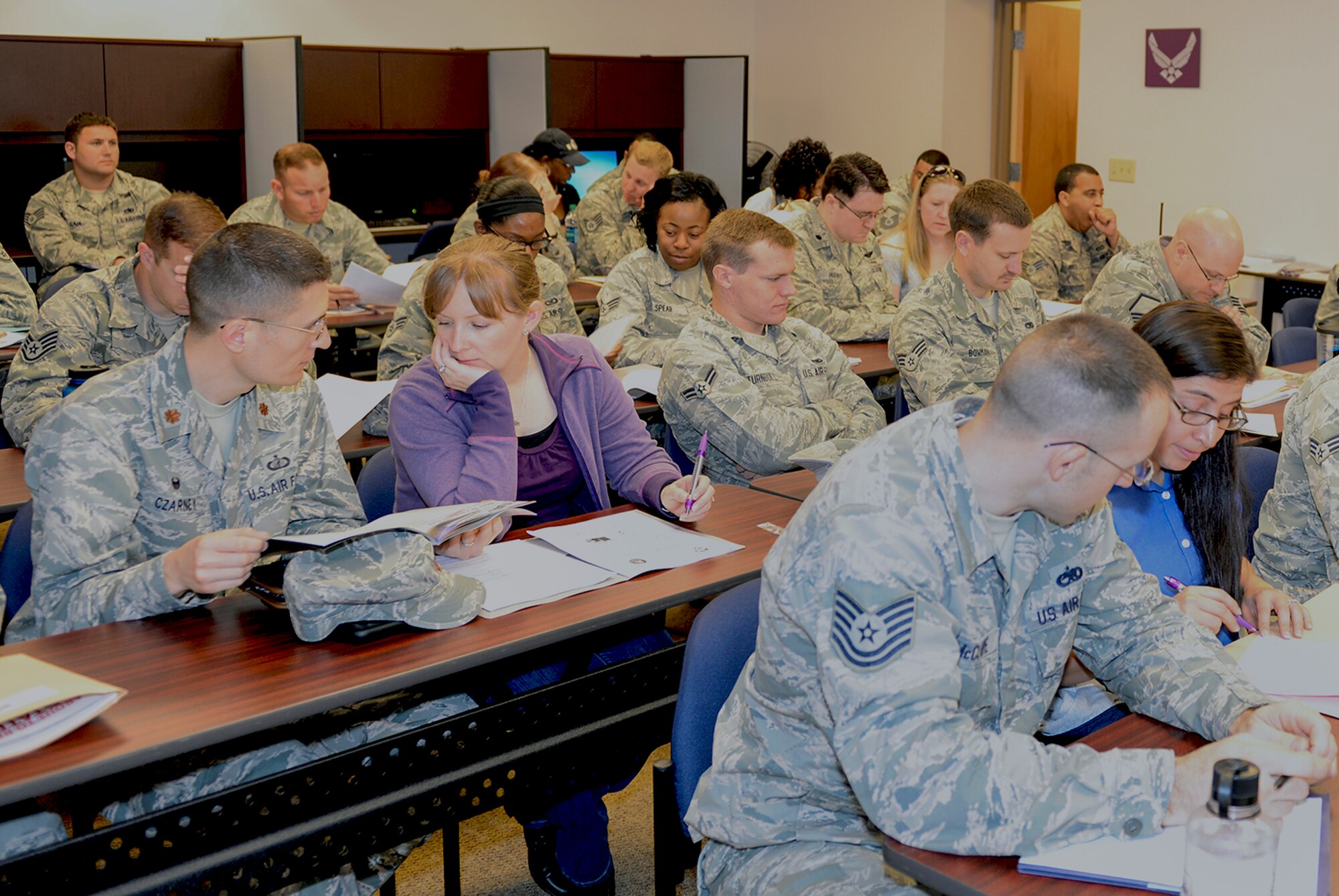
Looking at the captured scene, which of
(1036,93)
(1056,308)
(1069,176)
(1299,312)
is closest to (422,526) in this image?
(1056,308)

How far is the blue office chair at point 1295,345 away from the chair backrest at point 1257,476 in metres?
1.82

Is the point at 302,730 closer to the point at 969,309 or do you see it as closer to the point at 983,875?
the point at 983,875

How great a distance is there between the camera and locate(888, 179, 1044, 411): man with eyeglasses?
3.62 m

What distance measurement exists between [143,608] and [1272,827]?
4.89 feet

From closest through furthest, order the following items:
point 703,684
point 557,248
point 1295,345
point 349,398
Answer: point 703,684 < point 349,398 < point 1295,345 < point 557,248

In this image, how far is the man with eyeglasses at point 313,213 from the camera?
18.5 ft

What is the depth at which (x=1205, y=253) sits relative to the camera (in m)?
4.01

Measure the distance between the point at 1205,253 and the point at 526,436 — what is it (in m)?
2.57

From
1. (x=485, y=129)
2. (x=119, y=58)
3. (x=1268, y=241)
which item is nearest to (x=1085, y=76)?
(x=1268, y=241)

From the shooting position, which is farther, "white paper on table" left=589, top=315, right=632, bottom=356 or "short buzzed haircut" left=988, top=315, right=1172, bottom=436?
"white paper on table" left=589, top=315, right=632, bottom=356

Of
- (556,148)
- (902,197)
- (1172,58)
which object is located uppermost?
(1172,58)

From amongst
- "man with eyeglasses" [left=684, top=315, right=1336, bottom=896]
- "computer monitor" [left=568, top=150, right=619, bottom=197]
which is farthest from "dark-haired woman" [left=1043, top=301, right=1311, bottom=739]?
"computer monitor" [left=568, top=150, right=619, bottom=197]

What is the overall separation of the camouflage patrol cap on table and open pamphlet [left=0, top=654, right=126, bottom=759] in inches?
10.6

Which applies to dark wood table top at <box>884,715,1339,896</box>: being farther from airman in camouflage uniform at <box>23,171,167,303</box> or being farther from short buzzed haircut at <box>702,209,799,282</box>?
airman in camouflage uniform at <box>23,171,167,303</box>
